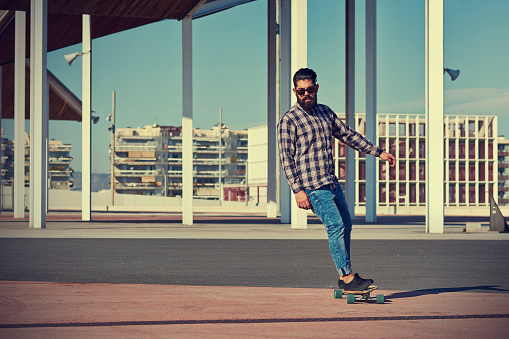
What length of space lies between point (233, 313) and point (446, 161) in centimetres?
12751

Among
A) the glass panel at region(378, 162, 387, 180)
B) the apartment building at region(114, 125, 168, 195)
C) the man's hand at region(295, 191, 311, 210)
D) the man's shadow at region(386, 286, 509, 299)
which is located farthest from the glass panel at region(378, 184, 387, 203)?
the man's hand at region(295, 191, 311, 210)

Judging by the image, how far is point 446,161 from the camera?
423 ft

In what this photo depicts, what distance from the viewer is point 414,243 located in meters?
13.6

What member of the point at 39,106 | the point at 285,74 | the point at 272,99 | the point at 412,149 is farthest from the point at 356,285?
the point at 412,149

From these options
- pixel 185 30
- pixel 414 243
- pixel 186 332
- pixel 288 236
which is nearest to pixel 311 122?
pixel 186 332

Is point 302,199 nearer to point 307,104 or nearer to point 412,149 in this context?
point 307,104

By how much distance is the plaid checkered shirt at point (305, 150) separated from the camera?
5867 mm

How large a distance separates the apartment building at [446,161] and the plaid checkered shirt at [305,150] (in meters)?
120

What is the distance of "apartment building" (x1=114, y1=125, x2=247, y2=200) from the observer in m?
177

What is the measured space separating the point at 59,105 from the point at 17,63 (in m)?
18.3

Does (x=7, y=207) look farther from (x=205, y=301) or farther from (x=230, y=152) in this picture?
(x=230, y=152)

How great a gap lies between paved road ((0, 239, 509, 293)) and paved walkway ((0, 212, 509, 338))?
0.68m

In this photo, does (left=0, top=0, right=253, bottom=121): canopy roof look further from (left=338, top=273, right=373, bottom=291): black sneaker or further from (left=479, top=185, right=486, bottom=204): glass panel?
(left=479, top=185, right=486, bottom=204): glass panel

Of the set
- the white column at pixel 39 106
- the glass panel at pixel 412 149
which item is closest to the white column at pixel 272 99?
the white column at pixel 39 106
